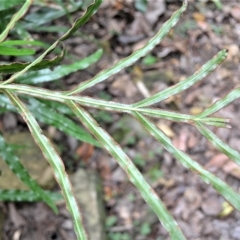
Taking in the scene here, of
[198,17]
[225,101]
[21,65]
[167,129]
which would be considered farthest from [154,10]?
[225,101]

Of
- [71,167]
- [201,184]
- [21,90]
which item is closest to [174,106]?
[201,184]

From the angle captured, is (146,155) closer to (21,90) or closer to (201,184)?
(201,184)

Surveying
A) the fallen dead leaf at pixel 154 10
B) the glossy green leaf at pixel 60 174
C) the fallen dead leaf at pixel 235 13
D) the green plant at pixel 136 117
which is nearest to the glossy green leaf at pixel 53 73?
the green plant at pixel 136 117

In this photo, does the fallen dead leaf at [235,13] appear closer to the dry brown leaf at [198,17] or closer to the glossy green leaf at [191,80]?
the dry brown leaf at [198,17]

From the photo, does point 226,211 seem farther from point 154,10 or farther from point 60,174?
point 60,174

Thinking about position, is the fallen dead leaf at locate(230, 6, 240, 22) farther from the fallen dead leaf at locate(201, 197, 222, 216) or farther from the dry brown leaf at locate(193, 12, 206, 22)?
the fallen dead leaf at locate(201, 197, 222, 216)

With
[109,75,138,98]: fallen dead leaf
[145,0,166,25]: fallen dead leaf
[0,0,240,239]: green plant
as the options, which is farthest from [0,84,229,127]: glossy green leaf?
[145,0,166,25]: fallen dead leaf
